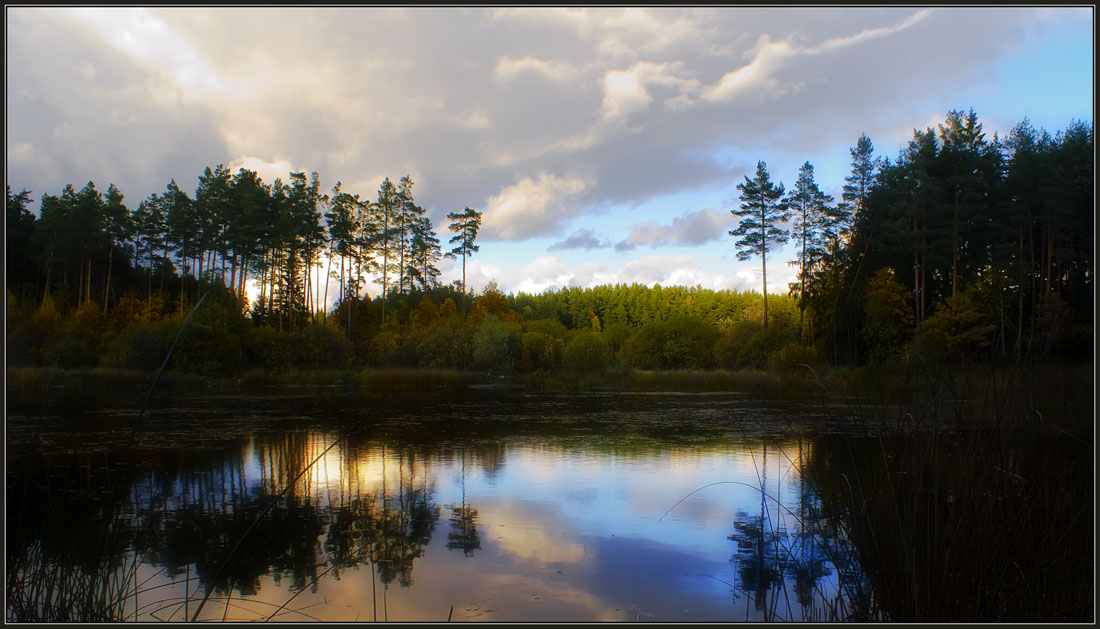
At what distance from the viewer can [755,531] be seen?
4945 mm

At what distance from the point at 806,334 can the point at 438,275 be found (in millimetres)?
23909

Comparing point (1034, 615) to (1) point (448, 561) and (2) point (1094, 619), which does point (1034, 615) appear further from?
(1) point (448, 561)

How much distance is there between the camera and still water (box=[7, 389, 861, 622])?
11.8ft

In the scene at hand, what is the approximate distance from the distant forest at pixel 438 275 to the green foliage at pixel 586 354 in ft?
0.29

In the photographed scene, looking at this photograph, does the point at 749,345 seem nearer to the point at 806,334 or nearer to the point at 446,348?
the point at 806,334

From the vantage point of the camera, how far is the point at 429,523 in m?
5.32

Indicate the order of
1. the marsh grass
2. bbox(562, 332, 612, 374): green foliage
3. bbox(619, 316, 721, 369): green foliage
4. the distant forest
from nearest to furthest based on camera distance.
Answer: the marsh grass < the distant forest < bbox(562, 332, 612, 374): green foliage < bbox(619, 316, 721, 369): green foliage

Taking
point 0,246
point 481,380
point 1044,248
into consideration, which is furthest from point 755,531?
point 481,380

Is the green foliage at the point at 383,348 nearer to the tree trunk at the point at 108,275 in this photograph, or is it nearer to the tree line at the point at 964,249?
the tree trunk at the point at 108,275

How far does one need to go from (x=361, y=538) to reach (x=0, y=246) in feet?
9.34

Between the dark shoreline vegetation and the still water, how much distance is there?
14.6 inches

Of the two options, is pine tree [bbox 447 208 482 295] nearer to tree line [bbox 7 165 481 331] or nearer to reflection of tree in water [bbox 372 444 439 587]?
tree line [bbox 7 165 481 331]

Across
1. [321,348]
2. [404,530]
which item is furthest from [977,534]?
[321,348]

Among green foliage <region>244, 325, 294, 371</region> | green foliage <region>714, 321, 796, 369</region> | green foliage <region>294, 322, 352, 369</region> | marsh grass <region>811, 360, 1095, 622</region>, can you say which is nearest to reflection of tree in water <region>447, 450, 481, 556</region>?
marsh grass <region>811, 360, 1095, 622</region>
